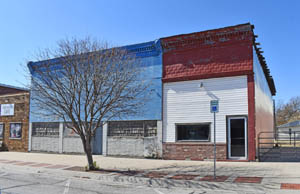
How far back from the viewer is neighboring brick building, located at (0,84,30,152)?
23734 millimetres

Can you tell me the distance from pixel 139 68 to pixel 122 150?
5.41 m

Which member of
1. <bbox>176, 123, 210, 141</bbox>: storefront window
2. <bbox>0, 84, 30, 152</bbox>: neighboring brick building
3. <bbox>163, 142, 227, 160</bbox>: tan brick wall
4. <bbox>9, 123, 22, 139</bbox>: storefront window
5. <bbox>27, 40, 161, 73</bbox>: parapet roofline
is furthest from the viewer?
<bbox>9, 123, 22, 139</bbox>: storefront window

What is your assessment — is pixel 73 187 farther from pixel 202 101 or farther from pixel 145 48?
pixel 145 48

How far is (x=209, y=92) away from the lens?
16469 mm

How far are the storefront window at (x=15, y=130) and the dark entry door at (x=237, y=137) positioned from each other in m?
17.1

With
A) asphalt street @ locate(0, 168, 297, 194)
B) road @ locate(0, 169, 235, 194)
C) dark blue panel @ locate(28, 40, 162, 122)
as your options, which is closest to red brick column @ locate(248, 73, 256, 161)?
dark blue panel @ locate(28, 40, 162, 122)

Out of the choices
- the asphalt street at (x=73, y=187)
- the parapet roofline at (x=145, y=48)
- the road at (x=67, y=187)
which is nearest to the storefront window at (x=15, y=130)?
the parapet roofline at (x=145, y=48)

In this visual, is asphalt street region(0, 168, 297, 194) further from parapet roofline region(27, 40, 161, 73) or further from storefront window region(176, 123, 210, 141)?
parapet roofline region(27, 40, 161, 73)

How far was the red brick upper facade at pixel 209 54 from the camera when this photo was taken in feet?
51.7

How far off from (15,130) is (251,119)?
62.5 feet

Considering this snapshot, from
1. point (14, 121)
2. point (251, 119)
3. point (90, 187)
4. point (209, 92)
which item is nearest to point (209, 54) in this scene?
point (209, 92)

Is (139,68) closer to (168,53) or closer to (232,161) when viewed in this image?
(168,53)

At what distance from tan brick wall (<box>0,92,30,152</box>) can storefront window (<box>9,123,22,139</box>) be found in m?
0.26

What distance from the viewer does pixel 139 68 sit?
18.6 meters
